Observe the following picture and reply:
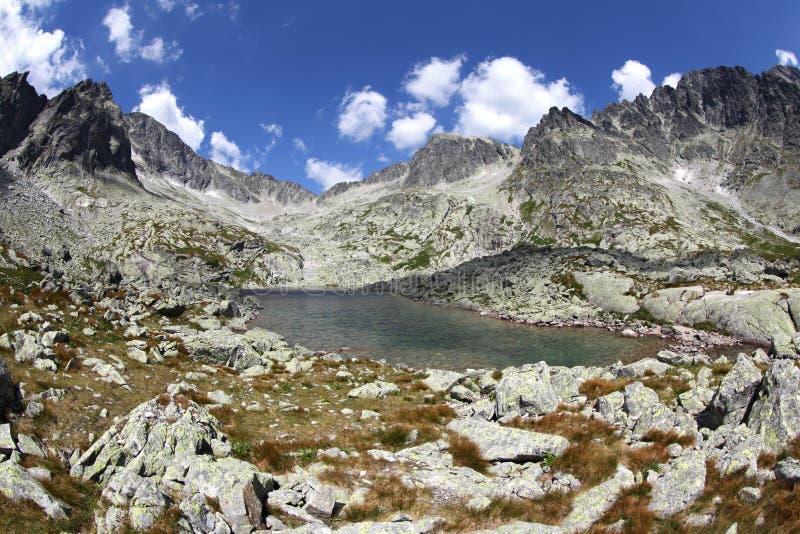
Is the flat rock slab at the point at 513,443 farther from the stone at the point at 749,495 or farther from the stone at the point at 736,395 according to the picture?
the stone at the point at 736,395

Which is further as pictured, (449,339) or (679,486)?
(449,339)

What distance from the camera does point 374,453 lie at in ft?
51.0

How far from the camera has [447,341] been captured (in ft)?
208

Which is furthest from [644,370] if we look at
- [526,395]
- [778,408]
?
[778,408]

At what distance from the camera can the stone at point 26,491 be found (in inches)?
377

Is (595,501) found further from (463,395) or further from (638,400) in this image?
(463,395)

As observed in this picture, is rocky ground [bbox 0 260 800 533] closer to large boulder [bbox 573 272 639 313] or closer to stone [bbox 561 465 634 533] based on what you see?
stone [bbox 561 465 634 533]

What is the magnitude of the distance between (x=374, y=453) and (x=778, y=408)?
13068 mm

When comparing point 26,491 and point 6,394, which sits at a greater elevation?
point 6,394

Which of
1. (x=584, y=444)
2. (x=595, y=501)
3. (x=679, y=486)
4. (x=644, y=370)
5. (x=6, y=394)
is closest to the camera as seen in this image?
(x=679, y=486)

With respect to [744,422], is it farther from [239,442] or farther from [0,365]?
[0,365]

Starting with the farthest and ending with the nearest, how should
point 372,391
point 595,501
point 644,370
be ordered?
point 644,370
point 372,391
point 595,501

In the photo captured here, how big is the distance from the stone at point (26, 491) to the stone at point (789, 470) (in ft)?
55.6

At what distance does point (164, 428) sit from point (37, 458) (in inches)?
122
